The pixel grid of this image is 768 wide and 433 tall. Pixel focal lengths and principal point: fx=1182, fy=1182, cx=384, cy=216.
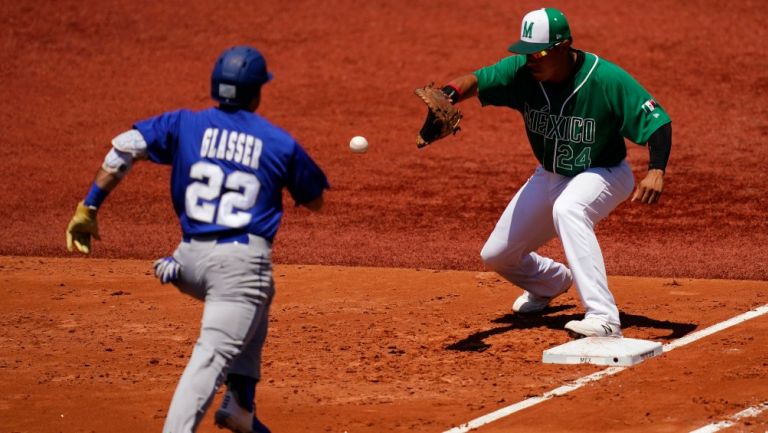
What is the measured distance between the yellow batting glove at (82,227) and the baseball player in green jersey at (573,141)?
2.45 metres

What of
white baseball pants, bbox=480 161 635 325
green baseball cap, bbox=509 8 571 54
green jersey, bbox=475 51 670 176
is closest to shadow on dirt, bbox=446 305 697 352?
white baseball pants, bbox=480 161 635 325

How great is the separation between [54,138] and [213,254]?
9261 mm

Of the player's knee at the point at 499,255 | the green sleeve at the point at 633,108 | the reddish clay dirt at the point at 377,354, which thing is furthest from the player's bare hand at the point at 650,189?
the player's knee at the point at 499,255

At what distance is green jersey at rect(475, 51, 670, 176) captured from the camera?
633 cm

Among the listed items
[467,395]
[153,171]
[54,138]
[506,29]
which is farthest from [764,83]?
[467,395]

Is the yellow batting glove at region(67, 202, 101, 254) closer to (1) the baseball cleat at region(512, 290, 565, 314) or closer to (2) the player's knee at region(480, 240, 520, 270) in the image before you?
(2) the player's knee at region(480, 240, 520, 270)

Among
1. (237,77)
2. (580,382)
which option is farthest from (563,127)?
(237,77)

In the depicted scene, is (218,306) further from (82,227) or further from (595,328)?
(595,328)

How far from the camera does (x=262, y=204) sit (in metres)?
4.66

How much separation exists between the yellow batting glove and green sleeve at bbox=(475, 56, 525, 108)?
2.62 m

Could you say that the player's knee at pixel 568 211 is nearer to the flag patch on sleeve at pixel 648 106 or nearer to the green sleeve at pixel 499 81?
the flag patch on sleeve at pixel 648 106

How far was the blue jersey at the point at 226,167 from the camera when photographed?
459 centimetres

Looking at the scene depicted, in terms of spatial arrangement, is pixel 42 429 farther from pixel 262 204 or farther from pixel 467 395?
pixel 467 395

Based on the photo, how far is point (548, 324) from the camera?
7074mm
